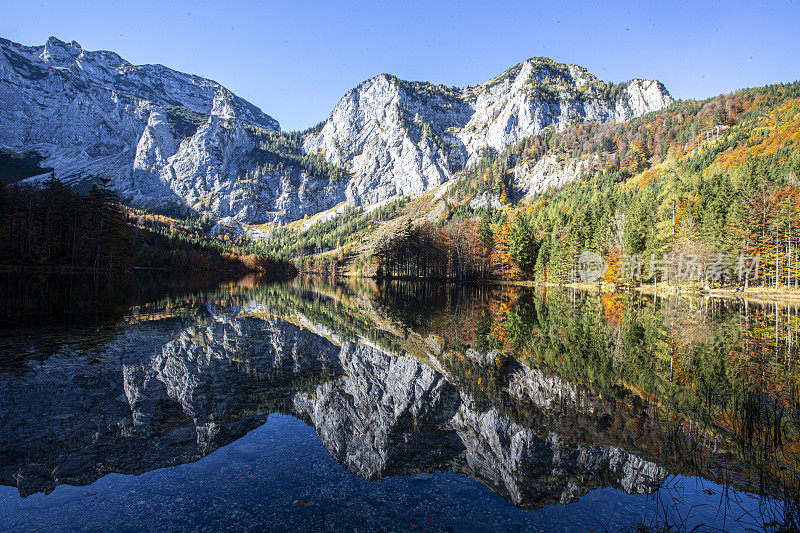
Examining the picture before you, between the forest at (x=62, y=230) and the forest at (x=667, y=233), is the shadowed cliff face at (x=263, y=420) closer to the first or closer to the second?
the forest at (x=62, y=230)

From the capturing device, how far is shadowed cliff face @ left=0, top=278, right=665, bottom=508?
5.79 m

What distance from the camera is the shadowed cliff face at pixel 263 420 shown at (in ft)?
19.0

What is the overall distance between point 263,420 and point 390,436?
119 inches

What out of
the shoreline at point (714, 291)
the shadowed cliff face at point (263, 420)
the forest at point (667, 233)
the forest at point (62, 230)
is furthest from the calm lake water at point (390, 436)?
the forest at point (62, 230)

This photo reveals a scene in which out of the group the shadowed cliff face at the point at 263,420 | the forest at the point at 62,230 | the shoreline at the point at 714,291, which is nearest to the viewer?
the shadowed cliff face at the point at 263,420

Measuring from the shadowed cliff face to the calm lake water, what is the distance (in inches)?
1.9

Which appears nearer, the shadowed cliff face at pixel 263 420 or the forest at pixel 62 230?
the shadowed cliff face at pixel 263 420

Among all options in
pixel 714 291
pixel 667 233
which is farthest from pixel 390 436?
pixel 667 233

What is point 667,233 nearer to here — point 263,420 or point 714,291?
point 714,291

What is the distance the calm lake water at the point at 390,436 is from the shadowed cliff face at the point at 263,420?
0.16 feet

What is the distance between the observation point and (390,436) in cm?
739

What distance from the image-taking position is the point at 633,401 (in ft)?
29.1

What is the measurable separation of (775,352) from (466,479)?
1608 cm

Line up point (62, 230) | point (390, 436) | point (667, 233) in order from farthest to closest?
1. point (62, 230)
2. point (667, 233)
3. point (390, 436)
